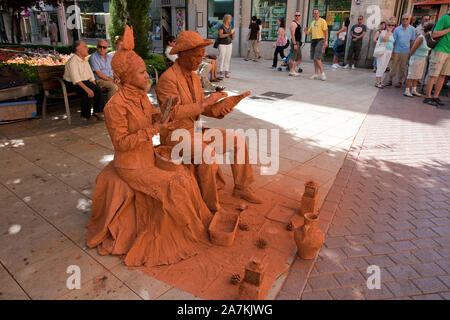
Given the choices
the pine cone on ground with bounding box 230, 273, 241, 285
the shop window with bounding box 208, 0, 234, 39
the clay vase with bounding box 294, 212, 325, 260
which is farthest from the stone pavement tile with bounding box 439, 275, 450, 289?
the shop window with bounding box 208, 0, 234, 39

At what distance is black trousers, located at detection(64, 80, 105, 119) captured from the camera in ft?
22.1

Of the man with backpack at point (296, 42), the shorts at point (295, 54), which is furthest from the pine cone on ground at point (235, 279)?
the shorts at point (295, 54)

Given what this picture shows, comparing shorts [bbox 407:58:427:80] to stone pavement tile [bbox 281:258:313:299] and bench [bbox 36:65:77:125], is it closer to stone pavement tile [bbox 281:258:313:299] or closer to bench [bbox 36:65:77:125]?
stone pavement tile [bbox 281:258:313:299]

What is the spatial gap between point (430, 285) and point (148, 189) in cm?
248

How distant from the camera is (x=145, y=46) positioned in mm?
10625

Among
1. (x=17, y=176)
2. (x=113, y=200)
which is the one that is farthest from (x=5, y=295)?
(x=17, y=176)

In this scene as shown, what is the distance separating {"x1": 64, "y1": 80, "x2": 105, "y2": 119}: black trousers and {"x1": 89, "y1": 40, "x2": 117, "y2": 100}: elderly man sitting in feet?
1.11

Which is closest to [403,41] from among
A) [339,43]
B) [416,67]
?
[416,67]

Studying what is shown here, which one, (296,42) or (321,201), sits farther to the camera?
(296,42)

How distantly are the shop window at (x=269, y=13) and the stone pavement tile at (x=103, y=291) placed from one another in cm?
1794

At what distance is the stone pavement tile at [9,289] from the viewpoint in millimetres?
2496

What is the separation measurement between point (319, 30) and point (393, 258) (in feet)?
34.6

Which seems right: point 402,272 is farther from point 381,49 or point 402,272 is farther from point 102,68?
point 381,49

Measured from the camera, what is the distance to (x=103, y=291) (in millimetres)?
2568
